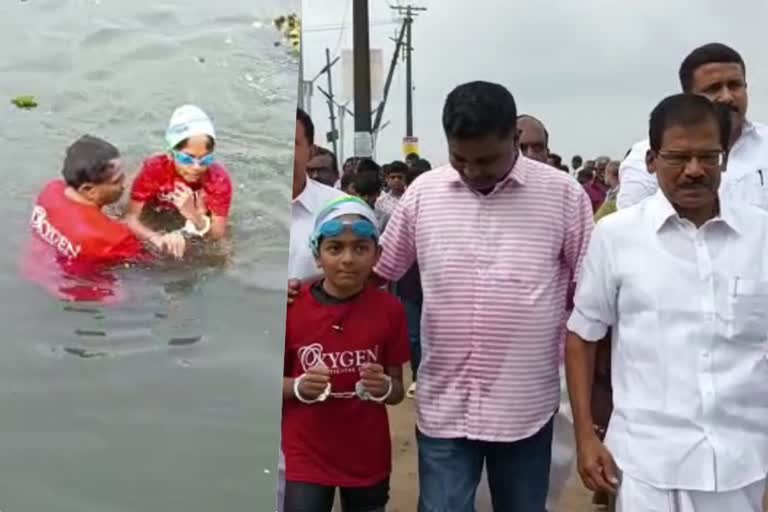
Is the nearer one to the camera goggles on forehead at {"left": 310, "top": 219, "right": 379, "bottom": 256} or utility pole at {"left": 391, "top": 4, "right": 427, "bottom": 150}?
goggles on forehead at {"left": 310, "top": 219, "right": 379, "bottom": 256}

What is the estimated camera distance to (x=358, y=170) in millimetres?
8008

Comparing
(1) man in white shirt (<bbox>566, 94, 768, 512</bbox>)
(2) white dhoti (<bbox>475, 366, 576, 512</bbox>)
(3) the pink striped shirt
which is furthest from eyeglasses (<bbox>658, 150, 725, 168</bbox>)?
(2) white dhoti (<bbox>475, 366, 576, 512</bbox>)

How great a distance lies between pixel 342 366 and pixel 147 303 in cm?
99

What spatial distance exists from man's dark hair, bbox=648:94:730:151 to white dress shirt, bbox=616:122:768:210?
0.55 m

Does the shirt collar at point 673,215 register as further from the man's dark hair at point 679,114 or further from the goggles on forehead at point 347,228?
the goggles on forehead at point 347,228

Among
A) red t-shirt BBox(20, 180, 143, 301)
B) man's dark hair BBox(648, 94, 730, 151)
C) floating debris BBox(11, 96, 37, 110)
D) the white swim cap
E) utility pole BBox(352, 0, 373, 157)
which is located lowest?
red t-shirt BBox(20, 180, 143, 301)

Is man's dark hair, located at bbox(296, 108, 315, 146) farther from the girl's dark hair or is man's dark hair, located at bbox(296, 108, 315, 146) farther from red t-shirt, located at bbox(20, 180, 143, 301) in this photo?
red t-shirt, located at bbox(20, 180, 143, 301)

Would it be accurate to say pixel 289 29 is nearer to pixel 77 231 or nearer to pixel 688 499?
pixel 77 231

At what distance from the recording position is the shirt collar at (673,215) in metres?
2.41

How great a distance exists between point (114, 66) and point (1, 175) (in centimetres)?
30

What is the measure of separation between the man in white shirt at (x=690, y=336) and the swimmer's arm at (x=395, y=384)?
0.61m

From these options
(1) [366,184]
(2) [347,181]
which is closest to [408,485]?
(1) [366,184]

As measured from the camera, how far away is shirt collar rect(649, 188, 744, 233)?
2.41 meters

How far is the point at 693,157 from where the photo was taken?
2.37 metres
